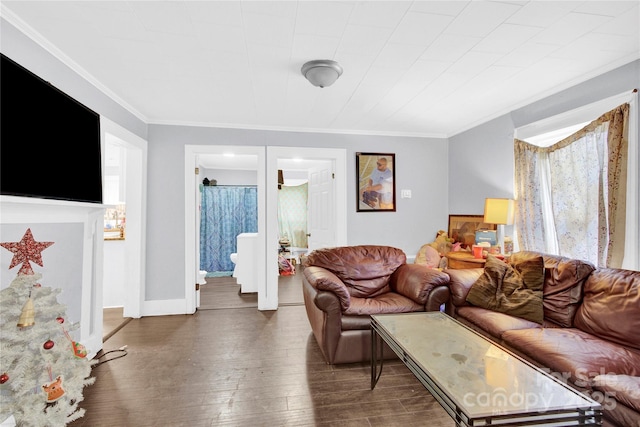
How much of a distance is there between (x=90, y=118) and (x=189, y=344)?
2.20m

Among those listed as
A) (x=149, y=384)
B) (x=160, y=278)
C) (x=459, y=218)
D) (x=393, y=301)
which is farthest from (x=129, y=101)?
(x=459, y=218)

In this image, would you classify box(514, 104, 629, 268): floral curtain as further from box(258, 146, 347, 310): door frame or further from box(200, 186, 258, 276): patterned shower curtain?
box(200, 186, 258, 276): patterned shower curtain

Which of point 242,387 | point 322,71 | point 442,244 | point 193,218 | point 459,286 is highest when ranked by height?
point 322,71

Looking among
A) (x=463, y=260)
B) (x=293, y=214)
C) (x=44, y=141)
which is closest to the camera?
(x=44, y=141)

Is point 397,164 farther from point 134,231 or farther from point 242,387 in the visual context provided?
point 134,231

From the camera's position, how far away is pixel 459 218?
4.09m

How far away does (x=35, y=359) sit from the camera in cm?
152

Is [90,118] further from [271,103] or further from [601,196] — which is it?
[601,196]

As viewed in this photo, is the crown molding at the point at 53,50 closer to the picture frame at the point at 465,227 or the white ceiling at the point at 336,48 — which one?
the white ceiling at the point at 336,48

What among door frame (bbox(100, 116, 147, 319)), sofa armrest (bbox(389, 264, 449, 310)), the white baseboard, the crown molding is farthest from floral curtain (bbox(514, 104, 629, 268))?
door frame (bbox(100, 116, 147, 319))

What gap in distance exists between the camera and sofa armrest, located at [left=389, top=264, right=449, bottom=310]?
2.52m

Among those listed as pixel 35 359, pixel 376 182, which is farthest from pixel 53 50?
pixel 376 182

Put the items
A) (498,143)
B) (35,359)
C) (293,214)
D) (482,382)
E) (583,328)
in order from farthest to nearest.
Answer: (293,214), (498,143), (583,328), (35,359), (482,382)

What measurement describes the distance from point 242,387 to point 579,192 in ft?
10.7
